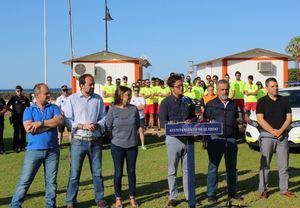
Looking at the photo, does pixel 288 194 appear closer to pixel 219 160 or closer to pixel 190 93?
pixel 219 160

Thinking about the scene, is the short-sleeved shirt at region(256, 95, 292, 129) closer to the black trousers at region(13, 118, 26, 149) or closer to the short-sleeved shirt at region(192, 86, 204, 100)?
the short-sleeved shirt at region(192, 86, 204, 100)

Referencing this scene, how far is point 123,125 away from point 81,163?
32.2 inches

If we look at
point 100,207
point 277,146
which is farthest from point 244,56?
point 100,207

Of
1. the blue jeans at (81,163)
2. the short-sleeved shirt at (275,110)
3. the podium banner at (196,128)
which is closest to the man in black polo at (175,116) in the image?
the podium banner at (196,128)

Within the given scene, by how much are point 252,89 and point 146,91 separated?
12.0 ft

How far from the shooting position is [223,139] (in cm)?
713

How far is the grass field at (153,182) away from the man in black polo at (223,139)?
276 mm

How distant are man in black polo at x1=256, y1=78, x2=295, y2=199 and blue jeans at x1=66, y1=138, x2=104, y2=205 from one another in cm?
257

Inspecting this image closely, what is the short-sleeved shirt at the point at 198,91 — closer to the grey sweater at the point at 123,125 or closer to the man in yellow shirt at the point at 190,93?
the man in yellow shirt at the point at 190,93

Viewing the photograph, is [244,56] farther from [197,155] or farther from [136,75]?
[197,155]

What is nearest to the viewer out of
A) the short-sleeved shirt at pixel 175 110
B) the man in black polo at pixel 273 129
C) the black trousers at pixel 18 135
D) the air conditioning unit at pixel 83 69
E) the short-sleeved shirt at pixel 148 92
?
the short-sleeved shirt at pixel 175 110

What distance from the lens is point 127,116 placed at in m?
6.88

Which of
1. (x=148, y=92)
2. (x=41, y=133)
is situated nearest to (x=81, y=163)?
(x=41, y=133)

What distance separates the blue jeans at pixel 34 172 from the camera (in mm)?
6359
